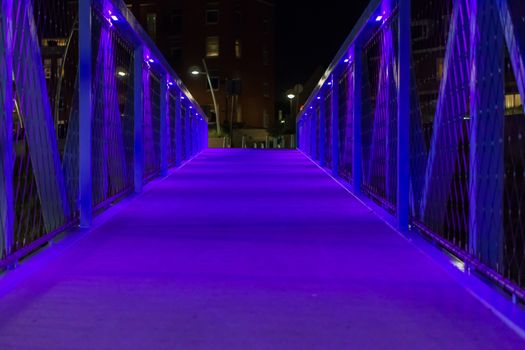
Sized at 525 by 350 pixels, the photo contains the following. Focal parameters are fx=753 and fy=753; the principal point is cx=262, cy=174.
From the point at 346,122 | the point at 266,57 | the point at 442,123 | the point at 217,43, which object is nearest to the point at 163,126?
the point at 346,122

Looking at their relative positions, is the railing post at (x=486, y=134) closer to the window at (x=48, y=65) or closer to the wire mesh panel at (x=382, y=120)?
the wire mesh panel at (x=382, y=120)

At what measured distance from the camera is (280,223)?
18.4 ft

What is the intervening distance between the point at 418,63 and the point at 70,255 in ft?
11.2

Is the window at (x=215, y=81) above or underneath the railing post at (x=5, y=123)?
above

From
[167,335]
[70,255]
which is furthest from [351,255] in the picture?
[167,335]

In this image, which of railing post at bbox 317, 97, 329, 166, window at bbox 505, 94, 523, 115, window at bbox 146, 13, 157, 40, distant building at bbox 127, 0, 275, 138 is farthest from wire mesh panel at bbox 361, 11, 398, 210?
window at bbox 146, 13, 157, 40

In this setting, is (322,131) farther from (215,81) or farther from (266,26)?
(266,26)

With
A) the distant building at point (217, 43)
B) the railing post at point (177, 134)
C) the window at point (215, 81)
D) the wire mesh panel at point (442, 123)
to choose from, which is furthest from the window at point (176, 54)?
the wire mesh panel at point (442, 123)

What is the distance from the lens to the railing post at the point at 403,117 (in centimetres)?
518

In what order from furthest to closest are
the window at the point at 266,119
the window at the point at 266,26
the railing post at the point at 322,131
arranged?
the window at the point at 266,119, the window at the point at 266,26, the railing post at the point at 322,131

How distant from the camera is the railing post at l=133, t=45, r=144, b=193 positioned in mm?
8500

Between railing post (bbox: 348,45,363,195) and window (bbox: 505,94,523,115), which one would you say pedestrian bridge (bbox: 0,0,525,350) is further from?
railing post (bbox: 348,45,363,195)

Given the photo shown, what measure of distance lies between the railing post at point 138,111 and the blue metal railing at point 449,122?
2.40 metres

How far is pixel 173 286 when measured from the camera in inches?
133
